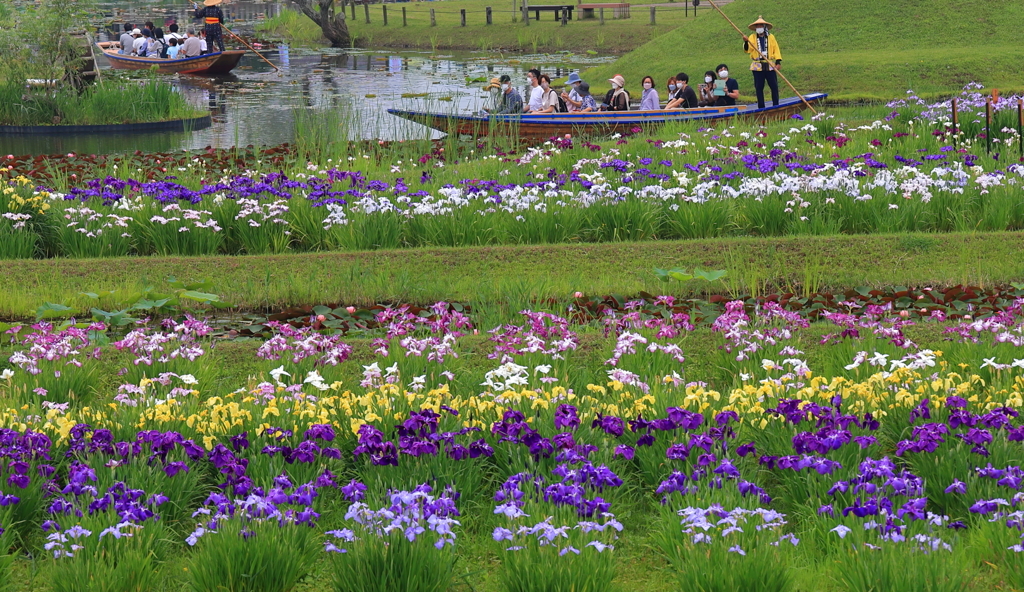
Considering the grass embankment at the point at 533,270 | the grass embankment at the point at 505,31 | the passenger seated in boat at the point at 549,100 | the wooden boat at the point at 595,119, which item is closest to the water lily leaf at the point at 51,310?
the grass embankment at the point at 533,270

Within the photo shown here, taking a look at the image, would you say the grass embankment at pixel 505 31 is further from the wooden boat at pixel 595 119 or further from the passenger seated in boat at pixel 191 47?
the wooden boat at pixel 595 119

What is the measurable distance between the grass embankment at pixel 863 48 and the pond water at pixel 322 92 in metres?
5.20

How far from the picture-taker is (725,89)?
831 inches

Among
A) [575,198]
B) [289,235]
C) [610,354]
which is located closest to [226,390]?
[610,354]

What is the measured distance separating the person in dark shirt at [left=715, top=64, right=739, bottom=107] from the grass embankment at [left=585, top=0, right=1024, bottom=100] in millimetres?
5297

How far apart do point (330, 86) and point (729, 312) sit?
28.2 m

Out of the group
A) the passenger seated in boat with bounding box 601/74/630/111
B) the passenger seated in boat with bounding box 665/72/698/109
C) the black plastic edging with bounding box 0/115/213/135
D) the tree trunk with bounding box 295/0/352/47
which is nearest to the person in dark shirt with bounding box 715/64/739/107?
the passenger seated in boat with bounding box 665/72/698/109

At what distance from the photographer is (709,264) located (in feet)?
32.5

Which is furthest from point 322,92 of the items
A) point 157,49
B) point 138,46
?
point 138,46

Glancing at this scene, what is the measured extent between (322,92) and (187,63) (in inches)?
350

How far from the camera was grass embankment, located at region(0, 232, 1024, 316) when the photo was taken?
937 cm

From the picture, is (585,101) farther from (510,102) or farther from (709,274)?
(709,274)

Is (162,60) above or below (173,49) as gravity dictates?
below

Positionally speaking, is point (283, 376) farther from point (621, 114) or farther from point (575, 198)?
point (621, 114)
